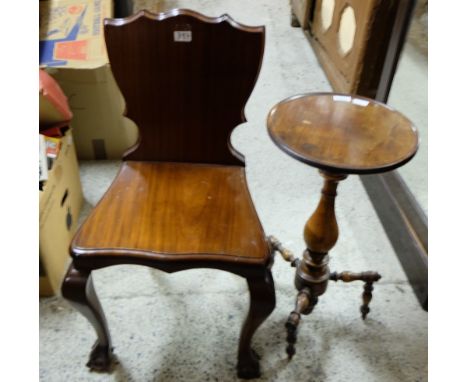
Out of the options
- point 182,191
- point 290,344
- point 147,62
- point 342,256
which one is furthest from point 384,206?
point 147,62

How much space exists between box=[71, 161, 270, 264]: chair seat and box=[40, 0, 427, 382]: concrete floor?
45cm

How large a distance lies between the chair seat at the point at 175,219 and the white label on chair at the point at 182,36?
37 cm

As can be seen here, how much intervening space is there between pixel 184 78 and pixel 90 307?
67 cm

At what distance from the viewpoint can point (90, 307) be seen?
114 cm

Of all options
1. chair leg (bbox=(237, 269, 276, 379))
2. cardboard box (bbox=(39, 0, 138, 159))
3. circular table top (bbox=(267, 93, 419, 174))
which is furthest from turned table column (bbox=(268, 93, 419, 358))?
cardboard box (bbox=(39, 0, 138, 159))

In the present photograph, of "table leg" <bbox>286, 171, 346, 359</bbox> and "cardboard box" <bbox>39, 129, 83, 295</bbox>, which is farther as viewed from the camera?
"cardboard box" <bbox>39, 129, 83, 295</bbox>

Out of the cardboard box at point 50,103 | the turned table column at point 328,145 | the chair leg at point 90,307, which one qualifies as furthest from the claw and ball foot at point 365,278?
the cardboard box at point 50,103

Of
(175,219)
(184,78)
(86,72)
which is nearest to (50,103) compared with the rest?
(86,72)

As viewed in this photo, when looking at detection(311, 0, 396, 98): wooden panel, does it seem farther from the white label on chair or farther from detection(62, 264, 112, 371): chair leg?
detection(62, 264, 112, 371): chair leg

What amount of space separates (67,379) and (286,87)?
2054 millimetres

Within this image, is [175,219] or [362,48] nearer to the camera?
[175,219]

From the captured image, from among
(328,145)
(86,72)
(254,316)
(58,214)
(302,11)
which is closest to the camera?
(328,145)

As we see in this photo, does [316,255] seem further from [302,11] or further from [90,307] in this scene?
[302,11]

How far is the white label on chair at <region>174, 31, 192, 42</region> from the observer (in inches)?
46.5
